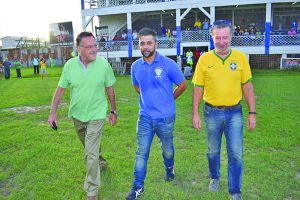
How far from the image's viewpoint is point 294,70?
21.6m

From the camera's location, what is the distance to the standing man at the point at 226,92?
3.81m

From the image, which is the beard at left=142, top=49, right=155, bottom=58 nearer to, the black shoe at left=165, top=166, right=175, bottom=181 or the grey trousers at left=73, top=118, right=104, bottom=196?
the grey trousers at left=73, top=118, right=104, bottom=196

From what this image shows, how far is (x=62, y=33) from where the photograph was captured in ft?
153

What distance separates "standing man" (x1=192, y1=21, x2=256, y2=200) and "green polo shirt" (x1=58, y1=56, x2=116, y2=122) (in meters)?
1.28

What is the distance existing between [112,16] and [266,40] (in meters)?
13.6

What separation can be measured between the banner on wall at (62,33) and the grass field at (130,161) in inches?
1529

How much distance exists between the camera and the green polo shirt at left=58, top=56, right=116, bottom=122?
14.1 ft

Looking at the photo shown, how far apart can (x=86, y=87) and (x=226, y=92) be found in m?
1.81

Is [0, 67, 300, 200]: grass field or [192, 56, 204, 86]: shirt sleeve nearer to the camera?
[192, 56, 204, 86]: shirt sleeve

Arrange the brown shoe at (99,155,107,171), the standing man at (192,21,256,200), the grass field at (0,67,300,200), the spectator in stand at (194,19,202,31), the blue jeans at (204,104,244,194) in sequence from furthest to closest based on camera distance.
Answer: the spectator in stand at (194,19,202,31)
the brown shoe at (99,155,107,171)
the grass field at (0,67,300,200)
the blue jeans at (204,104,244,194)
the standing man at (192,21,256,200)

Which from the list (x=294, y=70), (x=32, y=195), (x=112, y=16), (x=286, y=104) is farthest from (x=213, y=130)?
(x=112, y=16)

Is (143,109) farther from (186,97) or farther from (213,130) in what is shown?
(186,97)

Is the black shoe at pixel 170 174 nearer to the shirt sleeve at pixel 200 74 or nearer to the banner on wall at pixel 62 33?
the shirt sleeve at pixel 200 74

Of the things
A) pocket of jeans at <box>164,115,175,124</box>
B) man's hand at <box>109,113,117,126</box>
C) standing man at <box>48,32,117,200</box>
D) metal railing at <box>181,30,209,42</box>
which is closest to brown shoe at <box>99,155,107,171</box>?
man's hand at <box>109,113,117,126</box>
